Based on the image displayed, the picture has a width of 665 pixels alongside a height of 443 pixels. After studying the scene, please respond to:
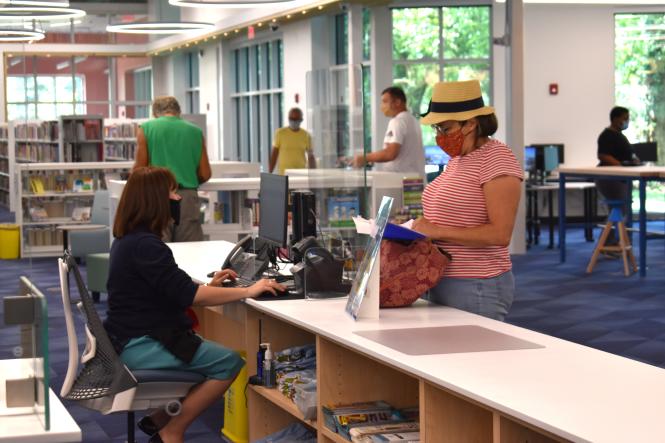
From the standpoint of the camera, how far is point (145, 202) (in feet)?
14.6

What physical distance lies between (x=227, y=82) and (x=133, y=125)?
11.0 feet

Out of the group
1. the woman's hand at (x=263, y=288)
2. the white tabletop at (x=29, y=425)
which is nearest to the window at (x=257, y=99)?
the woman's hand at (x=263, y=288)

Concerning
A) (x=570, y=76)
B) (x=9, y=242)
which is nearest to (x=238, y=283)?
(x=9, y=242)

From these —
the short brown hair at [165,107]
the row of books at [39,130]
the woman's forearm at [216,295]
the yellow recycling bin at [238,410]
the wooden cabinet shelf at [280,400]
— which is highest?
the row of books at [39,130]

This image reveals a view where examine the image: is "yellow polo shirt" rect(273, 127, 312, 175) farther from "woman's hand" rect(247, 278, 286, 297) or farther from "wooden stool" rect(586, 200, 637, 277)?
"woman's hand" rect(247, 278, 286, 297)

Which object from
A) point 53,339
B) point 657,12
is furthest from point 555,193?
point 53,339

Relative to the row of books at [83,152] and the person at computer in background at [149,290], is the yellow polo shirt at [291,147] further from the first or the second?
the person at computer in background at [149,290]

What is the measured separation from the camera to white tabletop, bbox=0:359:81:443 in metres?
2.72

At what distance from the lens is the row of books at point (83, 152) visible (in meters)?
15.5

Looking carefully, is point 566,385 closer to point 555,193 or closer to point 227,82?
point 555,193

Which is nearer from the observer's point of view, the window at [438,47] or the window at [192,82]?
the window at [438,47]

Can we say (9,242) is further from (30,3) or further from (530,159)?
(530,159)

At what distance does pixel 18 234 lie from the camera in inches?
538

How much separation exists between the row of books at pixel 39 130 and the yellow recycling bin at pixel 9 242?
3097 millimetres
